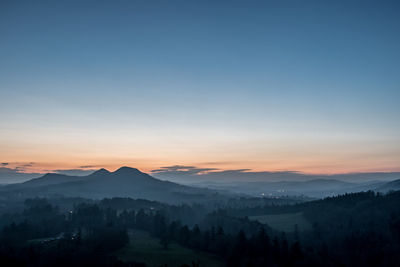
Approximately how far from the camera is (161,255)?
111m

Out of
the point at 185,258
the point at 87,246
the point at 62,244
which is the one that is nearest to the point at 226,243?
the point at 185,258

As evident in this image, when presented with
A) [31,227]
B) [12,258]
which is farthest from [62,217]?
[12,258]

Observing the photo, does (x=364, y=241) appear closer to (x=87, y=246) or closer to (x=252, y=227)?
(x=252, y=227)

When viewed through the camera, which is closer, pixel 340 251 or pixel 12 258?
pixel 12 258

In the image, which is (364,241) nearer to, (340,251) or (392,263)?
(340,251)

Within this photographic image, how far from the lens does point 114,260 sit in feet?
331

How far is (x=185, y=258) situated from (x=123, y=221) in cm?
9407

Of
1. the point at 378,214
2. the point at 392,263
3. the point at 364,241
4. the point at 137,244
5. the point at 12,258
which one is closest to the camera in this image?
the point at 12,258

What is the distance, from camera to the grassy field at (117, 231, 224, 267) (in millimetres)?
103312

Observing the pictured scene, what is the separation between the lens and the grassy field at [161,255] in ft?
339

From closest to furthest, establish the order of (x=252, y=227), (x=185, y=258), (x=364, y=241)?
(x=185, y=258) → (x=364, y=241) → (x=252, y=227)

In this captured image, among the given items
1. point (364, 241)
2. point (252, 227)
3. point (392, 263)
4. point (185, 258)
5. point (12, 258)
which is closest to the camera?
point (12, 258)

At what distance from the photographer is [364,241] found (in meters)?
142

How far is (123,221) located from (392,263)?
14253cm
